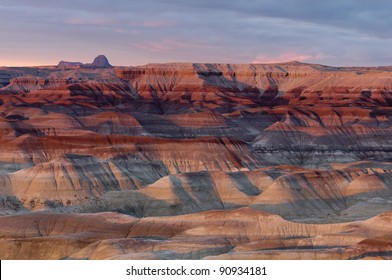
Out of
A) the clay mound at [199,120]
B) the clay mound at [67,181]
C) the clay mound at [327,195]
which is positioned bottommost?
the clay mound at [327,195]

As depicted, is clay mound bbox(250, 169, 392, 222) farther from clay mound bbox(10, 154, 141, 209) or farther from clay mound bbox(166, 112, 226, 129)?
clay mound bbox(166, 112, 226, 129)

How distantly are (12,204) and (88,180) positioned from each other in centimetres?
1072

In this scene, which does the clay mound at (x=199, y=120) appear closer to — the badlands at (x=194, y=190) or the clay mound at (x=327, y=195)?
the badlands at (x=194, y=190)

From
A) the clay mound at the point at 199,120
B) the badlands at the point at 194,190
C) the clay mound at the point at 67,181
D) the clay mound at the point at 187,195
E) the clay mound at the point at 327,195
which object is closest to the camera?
the badlands at the point at 194,190

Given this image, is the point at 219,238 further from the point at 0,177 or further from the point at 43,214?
the point at 0,177

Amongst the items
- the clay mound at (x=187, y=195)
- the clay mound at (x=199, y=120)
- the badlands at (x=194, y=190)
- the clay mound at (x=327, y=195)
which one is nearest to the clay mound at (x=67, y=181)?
the badlands at (x=194, y=190)

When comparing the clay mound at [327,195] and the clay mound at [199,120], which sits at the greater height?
the clay mound at [199,120]

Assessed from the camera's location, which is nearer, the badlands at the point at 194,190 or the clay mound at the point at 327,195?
the badlands at the point at 194,190

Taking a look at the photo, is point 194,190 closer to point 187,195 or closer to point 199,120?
point 187,195

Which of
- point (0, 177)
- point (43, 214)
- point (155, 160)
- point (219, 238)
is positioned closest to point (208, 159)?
point (155, 160)

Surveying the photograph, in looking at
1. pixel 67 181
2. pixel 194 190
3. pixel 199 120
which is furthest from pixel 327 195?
pixel 199 120

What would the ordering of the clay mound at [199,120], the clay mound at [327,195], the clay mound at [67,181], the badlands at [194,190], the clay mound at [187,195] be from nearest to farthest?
the badlands at [194,190] < the clay mound at [327,195] < the clay mound at [187,195] < the clay mound at [67,181] < the clay mound at [199,120]

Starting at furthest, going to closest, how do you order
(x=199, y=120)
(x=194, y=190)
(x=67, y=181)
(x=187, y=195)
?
(x=199, y=120), (x=67, y=181), (x=194, y=190), (x=187, y=195)
